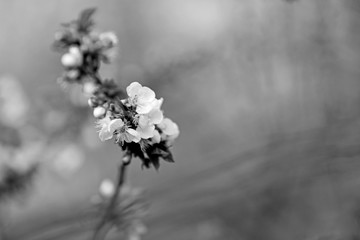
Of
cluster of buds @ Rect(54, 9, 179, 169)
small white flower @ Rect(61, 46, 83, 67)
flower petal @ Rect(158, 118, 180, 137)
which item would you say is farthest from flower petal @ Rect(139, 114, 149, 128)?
small white flower @ Rect(61, 46, 83, 67)

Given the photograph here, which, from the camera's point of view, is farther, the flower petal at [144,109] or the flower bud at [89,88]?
the flower bud at [89,88]

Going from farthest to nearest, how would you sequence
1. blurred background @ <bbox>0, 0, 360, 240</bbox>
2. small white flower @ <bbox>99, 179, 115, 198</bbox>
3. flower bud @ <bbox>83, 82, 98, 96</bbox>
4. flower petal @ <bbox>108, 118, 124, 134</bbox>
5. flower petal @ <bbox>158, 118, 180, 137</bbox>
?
blurred background @ <bbox>0, 0, 360, 240</bbox> → small white flower @ <bbox>99, 179, 115, 198</bbox> → flower bud @ <bbox>83, 82, 98, 96</bbox> → flower petal @ <bbox>158, 118, 180, 137</bbox> → flower petal @ <bbox>108, 118, 124, 134</bbox>

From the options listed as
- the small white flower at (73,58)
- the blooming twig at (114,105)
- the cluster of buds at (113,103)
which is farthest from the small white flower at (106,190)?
the small white flower at (73,58)

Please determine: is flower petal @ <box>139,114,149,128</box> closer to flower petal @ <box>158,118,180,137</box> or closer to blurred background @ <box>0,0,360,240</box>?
flower petal @ <box>158,118,180,137</box>

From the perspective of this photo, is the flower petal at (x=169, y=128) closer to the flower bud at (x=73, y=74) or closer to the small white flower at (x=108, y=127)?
the small white flower at (x=108, y=127)

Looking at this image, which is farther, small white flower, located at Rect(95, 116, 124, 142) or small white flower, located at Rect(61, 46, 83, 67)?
small white flower, located at Rect(61, 46, 83, 67)

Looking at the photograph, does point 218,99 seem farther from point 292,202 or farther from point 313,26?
point 292,202

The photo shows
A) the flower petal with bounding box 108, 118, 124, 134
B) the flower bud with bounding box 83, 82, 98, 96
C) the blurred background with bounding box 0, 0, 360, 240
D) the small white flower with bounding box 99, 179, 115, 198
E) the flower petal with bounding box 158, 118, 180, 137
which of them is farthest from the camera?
the blurred background with bounding box 0, 0, 360, 240
